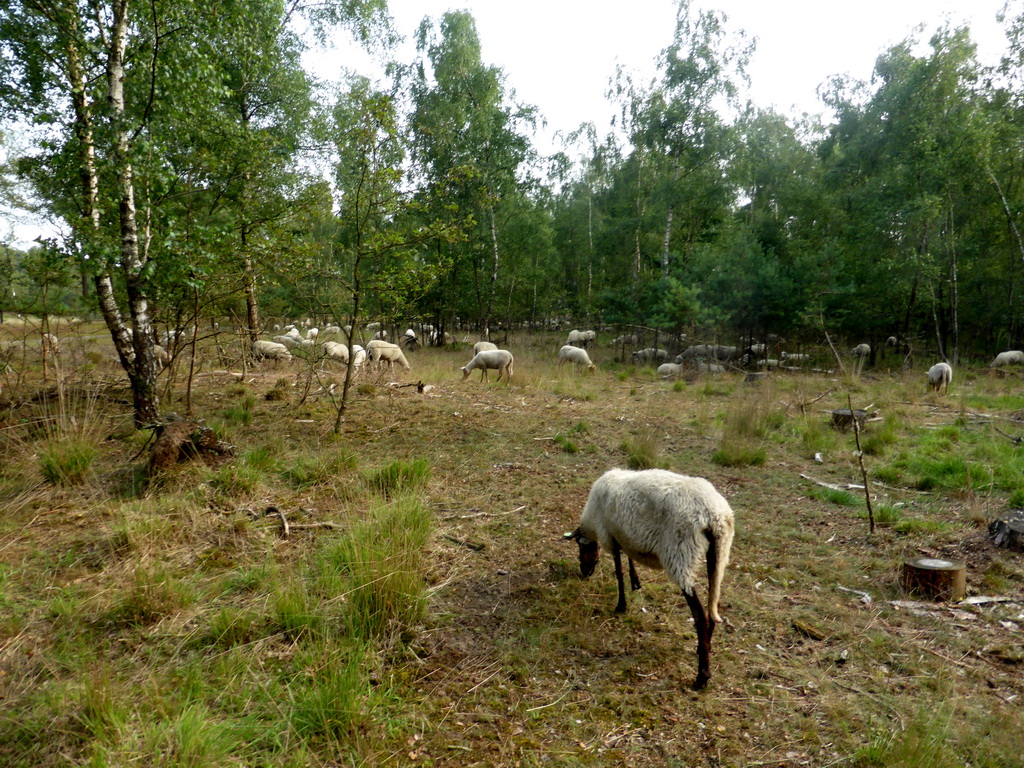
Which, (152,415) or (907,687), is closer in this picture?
(907,687)

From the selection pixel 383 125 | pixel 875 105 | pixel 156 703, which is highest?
pixel 875 105

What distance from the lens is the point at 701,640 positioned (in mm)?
3105

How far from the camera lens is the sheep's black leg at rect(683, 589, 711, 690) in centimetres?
306

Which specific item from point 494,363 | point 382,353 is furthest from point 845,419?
point 382,353

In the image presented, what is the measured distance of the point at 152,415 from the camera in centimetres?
705

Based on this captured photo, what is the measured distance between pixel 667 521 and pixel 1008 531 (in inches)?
158

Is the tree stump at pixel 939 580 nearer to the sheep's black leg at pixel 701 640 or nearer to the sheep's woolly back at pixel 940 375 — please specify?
the sheep's black leg at pixel 701 640

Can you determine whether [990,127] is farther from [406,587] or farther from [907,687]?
[406,587]

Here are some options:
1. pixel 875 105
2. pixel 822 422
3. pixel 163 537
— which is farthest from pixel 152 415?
pixel 875 105

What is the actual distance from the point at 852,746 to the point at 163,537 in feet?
16.7

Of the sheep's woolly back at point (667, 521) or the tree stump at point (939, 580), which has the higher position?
the sheep's woolly back at point (667, 521)

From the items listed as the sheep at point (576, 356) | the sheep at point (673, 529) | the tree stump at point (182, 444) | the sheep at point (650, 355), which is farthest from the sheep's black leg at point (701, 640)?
the sheep at point (650, 355)

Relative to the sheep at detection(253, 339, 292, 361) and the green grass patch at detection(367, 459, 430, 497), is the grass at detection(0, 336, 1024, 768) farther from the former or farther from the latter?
the sheep at detection(253, 339, 292, 361)

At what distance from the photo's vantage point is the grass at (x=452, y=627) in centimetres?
253
